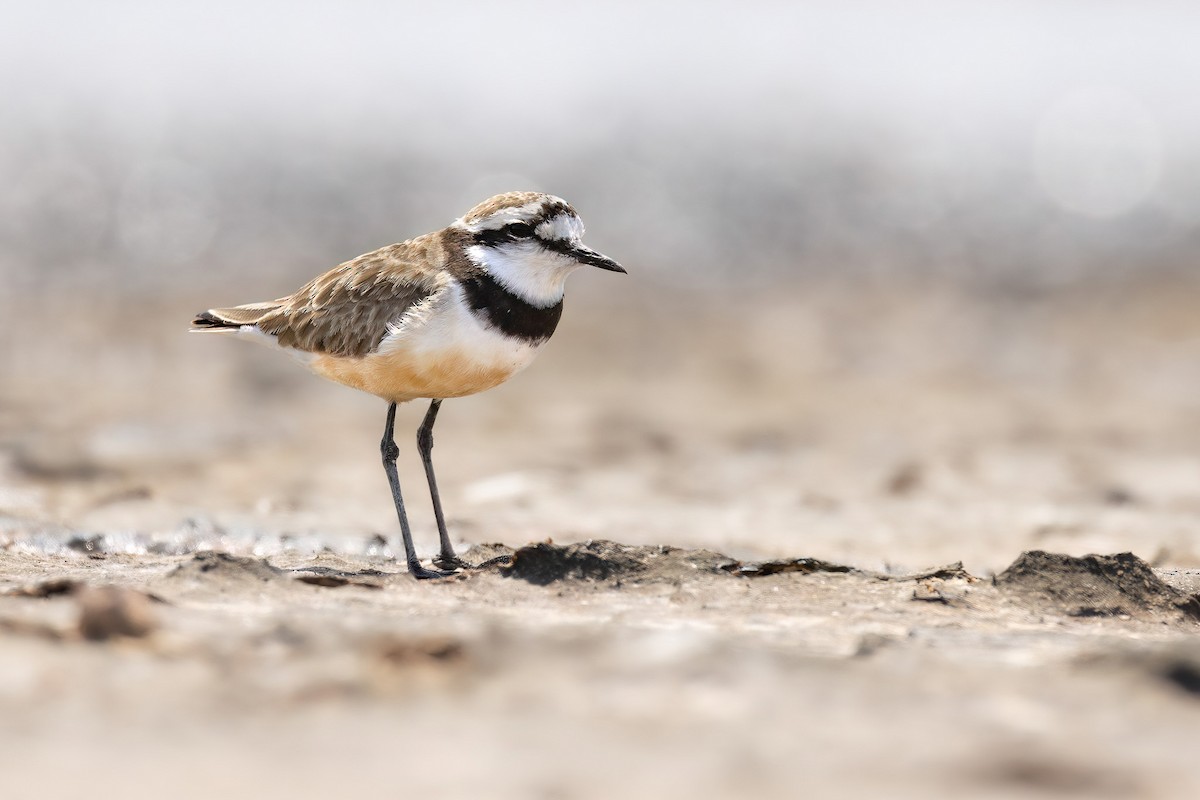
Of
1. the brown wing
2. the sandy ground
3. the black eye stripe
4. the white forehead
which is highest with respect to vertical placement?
the white forehead

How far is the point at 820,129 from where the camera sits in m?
Result: 25.7

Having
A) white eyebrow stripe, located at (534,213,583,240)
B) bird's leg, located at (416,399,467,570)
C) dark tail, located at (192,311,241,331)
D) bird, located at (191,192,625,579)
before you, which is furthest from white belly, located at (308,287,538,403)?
dark tail, located at (192,311,241,331)

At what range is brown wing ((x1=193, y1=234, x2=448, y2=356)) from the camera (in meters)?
5.72

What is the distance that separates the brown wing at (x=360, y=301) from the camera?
5.72m

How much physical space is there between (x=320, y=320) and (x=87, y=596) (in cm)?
246

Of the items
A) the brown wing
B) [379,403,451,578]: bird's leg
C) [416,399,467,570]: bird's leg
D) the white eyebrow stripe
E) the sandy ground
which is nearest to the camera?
the sandy ground

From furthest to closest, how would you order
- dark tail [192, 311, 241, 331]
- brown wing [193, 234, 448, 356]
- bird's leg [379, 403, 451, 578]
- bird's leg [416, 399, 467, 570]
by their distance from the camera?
dark tail [192, 311, 241, 331] → bird's leg [416, 399, 467, 570] → brown wing [193, 234, 448, 356] → bird's leg [379, 403, 451, 578]

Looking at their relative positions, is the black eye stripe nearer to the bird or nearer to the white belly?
the bird

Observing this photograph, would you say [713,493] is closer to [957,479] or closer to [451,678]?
[957,479]

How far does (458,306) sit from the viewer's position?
550cm

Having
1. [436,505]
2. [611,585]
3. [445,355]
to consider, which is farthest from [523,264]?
A: [611,585]

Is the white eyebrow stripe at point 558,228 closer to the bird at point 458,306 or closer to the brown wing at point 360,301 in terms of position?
the bird at point 458,306

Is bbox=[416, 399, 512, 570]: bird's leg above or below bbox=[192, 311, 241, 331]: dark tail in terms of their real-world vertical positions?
below

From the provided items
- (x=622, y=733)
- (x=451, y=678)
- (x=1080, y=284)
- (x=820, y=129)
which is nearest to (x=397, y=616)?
(x=451, y=678)
